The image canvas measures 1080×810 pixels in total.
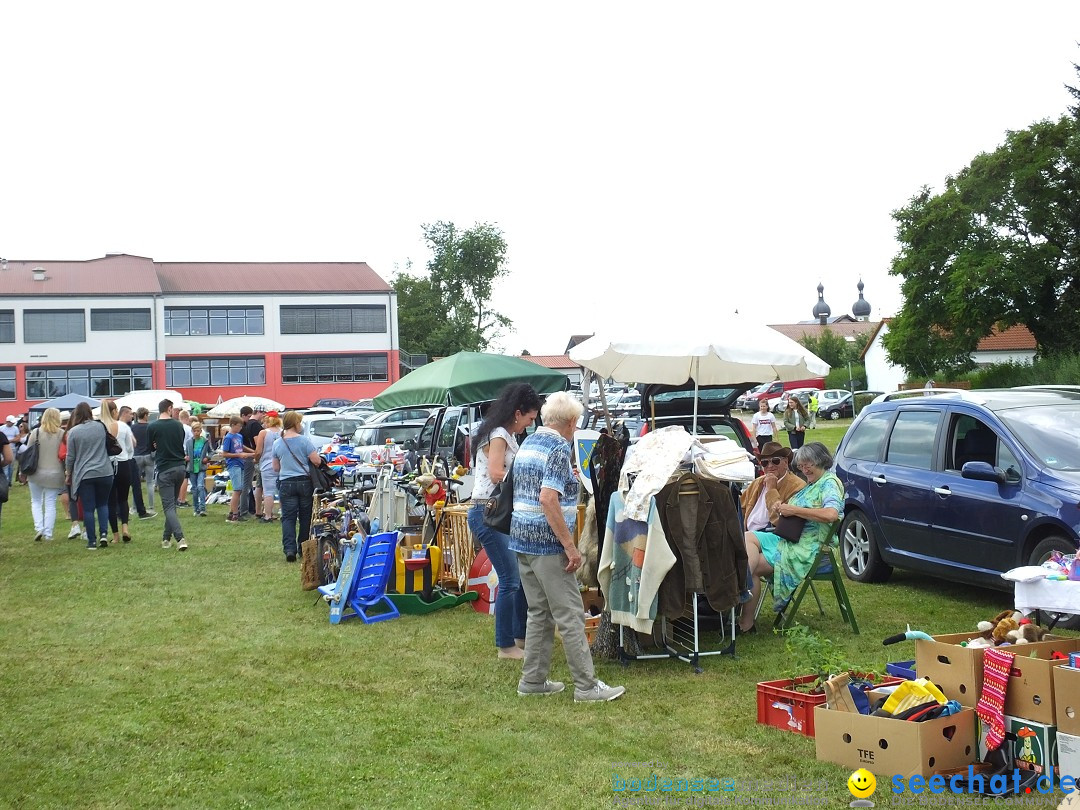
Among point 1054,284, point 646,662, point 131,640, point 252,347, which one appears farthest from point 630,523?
point 252,347

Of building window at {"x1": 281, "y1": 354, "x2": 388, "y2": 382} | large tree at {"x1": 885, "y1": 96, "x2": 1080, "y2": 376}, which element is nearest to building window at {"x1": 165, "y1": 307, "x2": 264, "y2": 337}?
building window at {"x1": 281, "y1": 354, "x2": 388, "y2": 382}

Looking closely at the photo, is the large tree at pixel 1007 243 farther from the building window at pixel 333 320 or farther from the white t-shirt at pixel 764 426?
the building window at pixel 333 320

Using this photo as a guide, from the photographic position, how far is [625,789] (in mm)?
4383

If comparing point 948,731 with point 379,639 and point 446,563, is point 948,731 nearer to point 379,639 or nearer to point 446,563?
point 379,639

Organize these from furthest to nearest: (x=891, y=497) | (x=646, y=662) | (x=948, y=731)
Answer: (x=891, y=497) < (x=646, y=662) < (x=948, y=731)

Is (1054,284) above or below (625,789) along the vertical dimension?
above

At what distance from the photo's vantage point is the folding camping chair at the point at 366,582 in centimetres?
836

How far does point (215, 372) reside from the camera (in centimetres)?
6000

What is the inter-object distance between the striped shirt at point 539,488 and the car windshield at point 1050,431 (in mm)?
3898

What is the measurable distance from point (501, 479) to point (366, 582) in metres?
2.46

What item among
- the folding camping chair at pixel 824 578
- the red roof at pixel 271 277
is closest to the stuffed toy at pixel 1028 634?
the folding camping chair at pixel 824 578

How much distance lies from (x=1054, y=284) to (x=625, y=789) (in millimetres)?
41279

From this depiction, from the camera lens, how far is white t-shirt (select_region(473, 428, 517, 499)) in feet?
21.9

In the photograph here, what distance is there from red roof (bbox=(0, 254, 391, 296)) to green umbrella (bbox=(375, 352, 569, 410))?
50446mm
